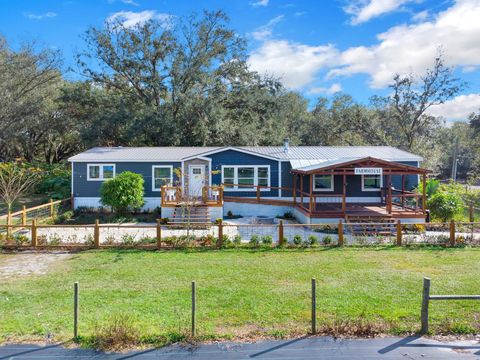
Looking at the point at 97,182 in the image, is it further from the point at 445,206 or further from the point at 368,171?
the point at 445,206

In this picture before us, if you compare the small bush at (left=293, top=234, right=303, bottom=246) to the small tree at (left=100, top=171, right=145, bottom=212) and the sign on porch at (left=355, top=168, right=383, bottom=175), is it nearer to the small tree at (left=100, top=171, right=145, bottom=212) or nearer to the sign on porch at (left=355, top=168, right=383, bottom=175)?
the sign on porch at (left=355, top=168, right=383, bottom=175)

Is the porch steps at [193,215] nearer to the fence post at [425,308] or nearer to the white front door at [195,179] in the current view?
the white front door at [195,179]

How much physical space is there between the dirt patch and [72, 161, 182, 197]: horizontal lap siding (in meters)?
9.44

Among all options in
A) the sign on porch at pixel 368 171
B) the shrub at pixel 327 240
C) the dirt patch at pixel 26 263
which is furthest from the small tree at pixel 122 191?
the sign on porch at pixel 368 171

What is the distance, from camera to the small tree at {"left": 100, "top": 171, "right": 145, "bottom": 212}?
59.4 ft

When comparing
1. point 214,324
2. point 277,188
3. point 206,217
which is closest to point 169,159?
point 206,217

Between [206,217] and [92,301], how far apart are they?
10494 mm

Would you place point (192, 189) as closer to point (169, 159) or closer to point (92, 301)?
point (169, 159)

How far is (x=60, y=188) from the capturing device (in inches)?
987

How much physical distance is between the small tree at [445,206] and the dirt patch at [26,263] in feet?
50.9

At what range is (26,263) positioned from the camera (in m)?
10.4

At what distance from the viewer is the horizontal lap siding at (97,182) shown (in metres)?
Answer: 20.8

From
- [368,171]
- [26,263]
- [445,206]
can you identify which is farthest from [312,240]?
[26,263]

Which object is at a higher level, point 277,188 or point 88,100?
point 88,100
